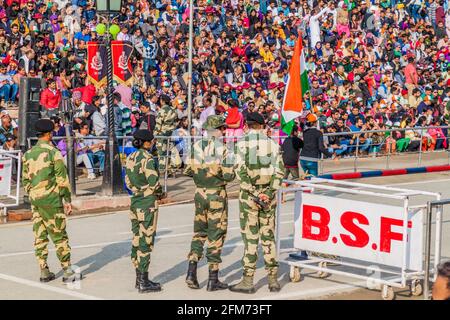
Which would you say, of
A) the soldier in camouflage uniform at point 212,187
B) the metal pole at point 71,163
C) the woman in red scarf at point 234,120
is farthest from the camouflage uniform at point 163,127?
the soldier in camouflage uniform at point 212,187

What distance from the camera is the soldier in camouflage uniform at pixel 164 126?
77.0 feet

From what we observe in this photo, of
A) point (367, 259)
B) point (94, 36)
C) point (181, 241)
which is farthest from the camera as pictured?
point (94, 36)

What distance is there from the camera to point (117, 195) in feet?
68.5

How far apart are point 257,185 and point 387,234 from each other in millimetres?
1579

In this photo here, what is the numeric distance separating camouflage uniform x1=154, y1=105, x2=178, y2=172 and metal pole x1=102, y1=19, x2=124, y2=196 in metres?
2.49

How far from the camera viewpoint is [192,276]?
13.4 metres

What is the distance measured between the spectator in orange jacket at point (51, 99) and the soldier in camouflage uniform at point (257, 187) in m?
11.7

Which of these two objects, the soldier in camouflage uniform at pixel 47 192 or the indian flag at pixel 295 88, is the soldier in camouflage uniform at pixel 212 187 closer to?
the soldier in camouflage uniform at pixel 47 192

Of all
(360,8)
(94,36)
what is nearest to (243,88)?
(94,36)

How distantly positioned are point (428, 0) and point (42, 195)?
1196 inches

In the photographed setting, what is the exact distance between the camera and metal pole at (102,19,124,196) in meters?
20.8

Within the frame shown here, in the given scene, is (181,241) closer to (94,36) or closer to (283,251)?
(283,251)

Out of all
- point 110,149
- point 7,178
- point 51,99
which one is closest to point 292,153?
point 110,149

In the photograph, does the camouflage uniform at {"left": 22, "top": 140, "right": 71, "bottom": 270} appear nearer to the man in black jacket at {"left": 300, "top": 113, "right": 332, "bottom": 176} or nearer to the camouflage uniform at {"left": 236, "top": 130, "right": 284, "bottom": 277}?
the camouflage uniform at {"left": 236, "top": 130, "right": 284, "bottom": 277}
